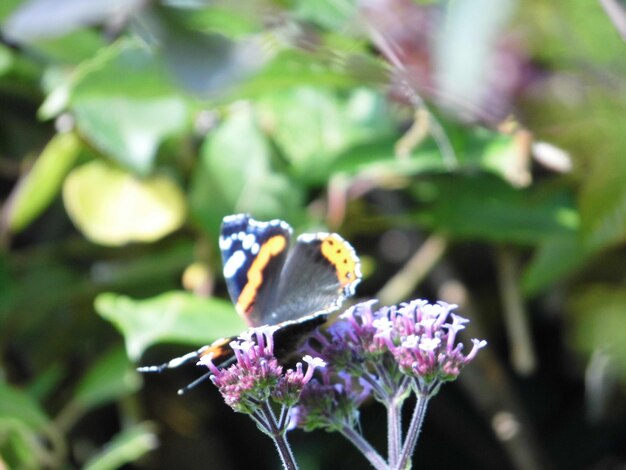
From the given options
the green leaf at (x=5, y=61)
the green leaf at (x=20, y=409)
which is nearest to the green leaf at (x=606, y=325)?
the green leaf at (x=20, y=409)

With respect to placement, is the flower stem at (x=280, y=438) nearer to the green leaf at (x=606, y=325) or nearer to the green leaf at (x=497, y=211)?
the green leaf at (x=606, y=325)

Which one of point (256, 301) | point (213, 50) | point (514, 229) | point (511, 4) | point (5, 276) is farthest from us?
point (5, 276)


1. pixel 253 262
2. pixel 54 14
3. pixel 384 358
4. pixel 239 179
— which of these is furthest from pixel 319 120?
pixel 54 14

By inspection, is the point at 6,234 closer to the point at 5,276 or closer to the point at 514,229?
the point at 5,276

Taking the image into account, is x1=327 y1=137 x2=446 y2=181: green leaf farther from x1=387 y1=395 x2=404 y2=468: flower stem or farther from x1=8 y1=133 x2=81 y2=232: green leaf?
x1=387 y1=395 x2=404 y2=468: flower stem

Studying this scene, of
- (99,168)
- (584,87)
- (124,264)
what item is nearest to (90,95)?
(99,168)

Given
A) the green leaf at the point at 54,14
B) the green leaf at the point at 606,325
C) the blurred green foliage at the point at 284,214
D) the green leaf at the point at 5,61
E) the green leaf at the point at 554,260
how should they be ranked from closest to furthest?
the green leaf at the point at 54,14, the green leaf at the point at 606,325, the blurred green foliage at the point at 284,214, the green leaf at the point at 554,260, the green leaf at the point at 5,61
